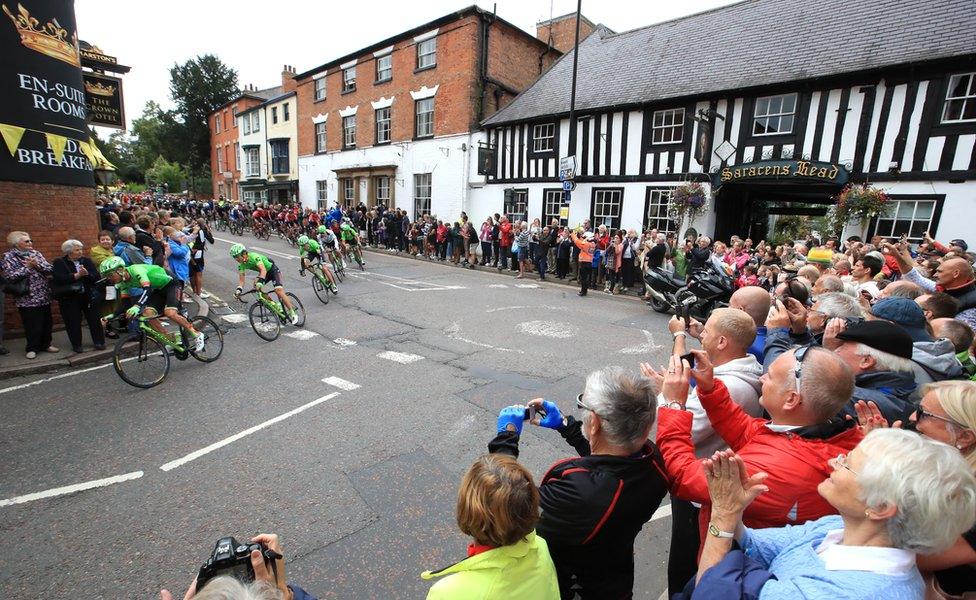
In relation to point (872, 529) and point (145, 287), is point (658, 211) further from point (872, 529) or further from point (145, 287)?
point (872, 529)

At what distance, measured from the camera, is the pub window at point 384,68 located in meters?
23.6

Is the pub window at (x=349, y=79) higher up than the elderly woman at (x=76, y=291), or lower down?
higher up

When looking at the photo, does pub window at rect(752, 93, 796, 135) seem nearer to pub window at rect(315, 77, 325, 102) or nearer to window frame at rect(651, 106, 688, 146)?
window frame at rect(651, 106, 688, 146)

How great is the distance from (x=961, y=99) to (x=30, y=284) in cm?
1844

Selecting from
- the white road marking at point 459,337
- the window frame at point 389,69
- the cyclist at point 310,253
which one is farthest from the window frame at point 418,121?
the white road marking at point 459,337

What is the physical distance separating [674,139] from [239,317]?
45.6 ft

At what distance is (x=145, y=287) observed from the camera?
5984 mm

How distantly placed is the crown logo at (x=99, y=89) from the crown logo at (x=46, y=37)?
5.85m

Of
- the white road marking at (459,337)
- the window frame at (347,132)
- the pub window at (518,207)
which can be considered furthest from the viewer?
the window frame at (347,132)

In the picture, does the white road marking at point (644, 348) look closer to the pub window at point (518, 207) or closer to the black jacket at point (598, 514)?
the black jacket at point (598, 514)

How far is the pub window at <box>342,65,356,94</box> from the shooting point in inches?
1014

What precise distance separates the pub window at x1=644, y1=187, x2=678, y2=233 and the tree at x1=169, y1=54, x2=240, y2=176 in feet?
165

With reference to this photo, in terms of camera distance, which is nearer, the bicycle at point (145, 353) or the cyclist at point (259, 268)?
the bicycle at point (145, 353)

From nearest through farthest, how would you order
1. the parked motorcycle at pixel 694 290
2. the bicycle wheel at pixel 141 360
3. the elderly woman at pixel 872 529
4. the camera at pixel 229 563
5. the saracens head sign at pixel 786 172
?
1. the elderly woman at pixel 872 529
2. the camera at pixel 229 563
3. the bicycle wheel at pixel 141 360
4. the parked motorcycle at pixel 694 290
5. the saracens head sign at pixel 786 172
